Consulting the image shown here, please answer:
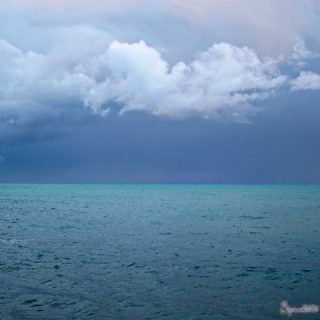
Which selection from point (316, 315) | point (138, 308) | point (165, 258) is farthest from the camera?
point (165, 258)

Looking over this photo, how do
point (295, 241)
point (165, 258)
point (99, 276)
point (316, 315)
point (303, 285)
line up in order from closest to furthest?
point (316, 315) → point (303, 285) → point (99, 276) → point (165, 258) → point (295, 241)

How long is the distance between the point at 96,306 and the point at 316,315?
42.8ft

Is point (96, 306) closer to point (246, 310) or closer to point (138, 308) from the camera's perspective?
point (138, 308)

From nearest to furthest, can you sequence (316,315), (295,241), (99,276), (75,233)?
(316,315) → (99,276) → (295,241) → (75,233)

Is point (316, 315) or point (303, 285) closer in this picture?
point (316, 315)

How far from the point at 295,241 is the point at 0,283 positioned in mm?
36885

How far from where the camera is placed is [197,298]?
25.2 m

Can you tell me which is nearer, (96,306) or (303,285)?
(96,306)

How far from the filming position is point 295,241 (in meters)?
50.4

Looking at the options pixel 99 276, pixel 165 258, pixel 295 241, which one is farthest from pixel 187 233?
pixel 99 276

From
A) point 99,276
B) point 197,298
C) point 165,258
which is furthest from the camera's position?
point 165,258

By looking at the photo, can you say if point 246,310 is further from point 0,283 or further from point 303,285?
point 0,283

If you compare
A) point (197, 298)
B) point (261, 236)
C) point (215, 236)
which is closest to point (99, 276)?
point (197, 298)

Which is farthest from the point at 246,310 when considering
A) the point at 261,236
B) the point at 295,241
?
the point at 261,236
